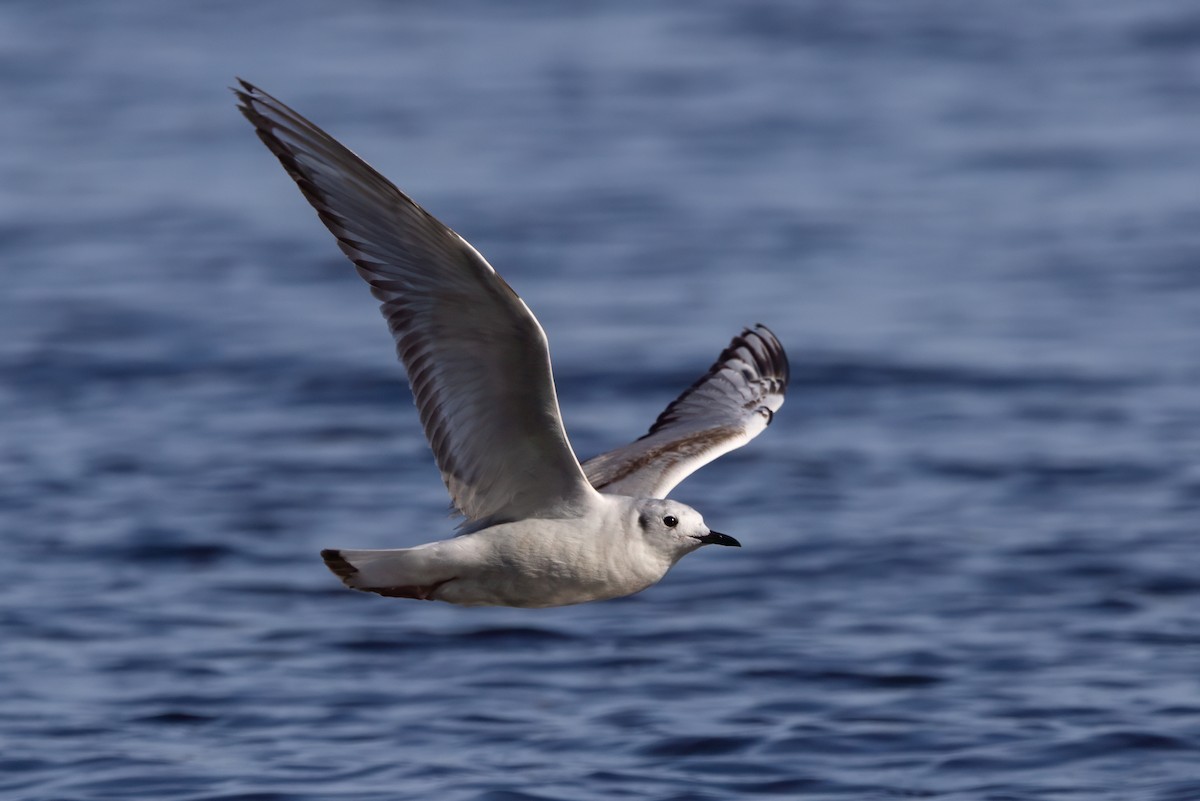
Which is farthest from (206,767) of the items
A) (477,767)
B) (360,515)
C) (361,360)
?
(361,360)

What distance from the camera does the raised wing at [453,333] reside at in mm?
6695

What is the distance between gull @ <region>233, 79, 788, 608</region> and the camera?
674cm

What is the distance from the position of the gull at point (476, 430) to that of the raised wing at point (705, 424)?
689 mm

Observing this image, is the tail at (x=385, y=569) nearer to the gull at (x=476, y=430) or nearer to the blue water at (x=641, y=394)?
the gull at (x=476, y=430)

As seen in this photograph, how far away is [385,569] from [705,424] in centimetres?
217

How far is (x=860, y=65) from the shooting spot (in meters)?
26.3

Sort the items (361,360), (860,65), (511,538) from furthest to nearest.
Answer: (860,65), (361,360), (511,538)

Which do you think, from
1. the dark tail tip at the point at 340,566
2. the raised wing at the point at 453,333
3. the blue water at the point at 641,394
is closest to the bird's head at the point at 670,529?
the raised wing at the point at 453,333

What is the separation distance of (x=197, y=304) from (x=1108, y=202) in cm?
904

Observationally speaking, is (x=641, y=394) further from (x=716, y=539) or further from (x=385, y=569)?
(x=385, y=569)

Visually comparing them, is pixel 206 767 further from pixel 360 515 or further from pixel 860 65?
pixel 860 65

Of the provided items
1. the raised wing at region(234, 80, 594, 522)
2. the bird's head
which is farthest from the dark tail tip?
the bird's head

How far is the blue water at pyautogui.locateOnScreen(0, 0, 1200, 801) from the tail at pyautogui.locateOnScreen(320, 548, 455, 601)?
2.77 meters

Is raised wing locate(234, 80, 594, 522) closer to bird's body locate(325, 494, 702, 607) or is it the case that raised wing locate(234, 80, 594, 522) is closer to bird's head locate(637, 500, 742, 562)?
bird's body locate(325, 494, 702, 607)
